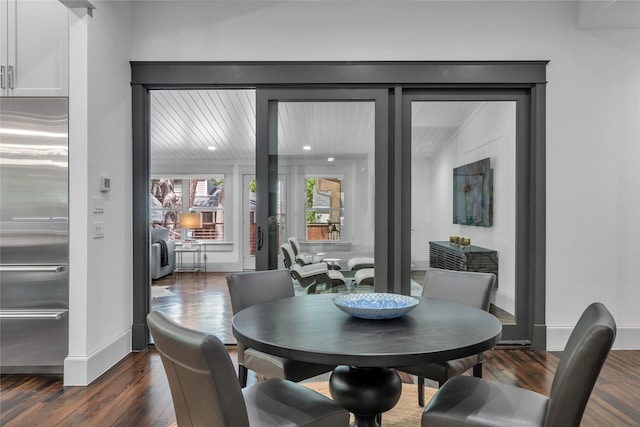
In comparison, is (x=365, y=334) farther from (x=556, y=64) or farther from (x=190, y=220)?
(x=190, y=220)

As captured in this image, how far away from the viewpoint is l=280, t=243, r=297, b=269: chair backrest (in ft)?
11.8

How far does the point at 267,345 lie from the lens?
54.4 inches

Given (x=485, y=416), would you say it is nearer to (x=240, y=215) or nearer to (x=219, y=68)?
(x=219, y=68)

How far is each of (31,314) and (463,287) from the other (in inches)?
111

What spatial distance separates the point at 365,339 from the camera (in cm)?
142

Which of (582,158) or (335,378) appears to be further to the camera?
(582,158)

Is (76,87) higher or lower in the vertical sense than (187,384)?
higher

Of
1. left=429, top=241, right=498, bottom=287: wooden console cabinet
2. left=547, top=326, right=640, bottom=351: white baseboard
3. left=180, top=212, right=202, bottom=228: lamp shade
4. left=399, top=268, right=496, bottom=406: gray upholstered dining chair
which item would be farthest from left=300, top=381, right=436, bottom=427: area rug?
left=180, top=212, right=202, bottom=228: lamp shade

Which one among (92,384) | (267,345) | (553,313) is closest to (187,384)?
(267,345)

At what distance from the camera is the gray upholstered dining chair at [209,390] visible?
116cm

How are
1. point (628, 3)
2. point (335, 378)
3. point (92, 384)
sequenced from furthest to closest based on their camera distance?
point (628, 3) → point (92, 384) → point (335, 378)

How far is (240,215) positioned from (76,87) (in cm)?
598

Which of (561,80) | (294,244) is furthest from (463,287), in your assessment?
(561,80)

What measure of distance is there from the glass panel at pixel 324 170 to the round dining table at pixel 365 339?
164 cm
